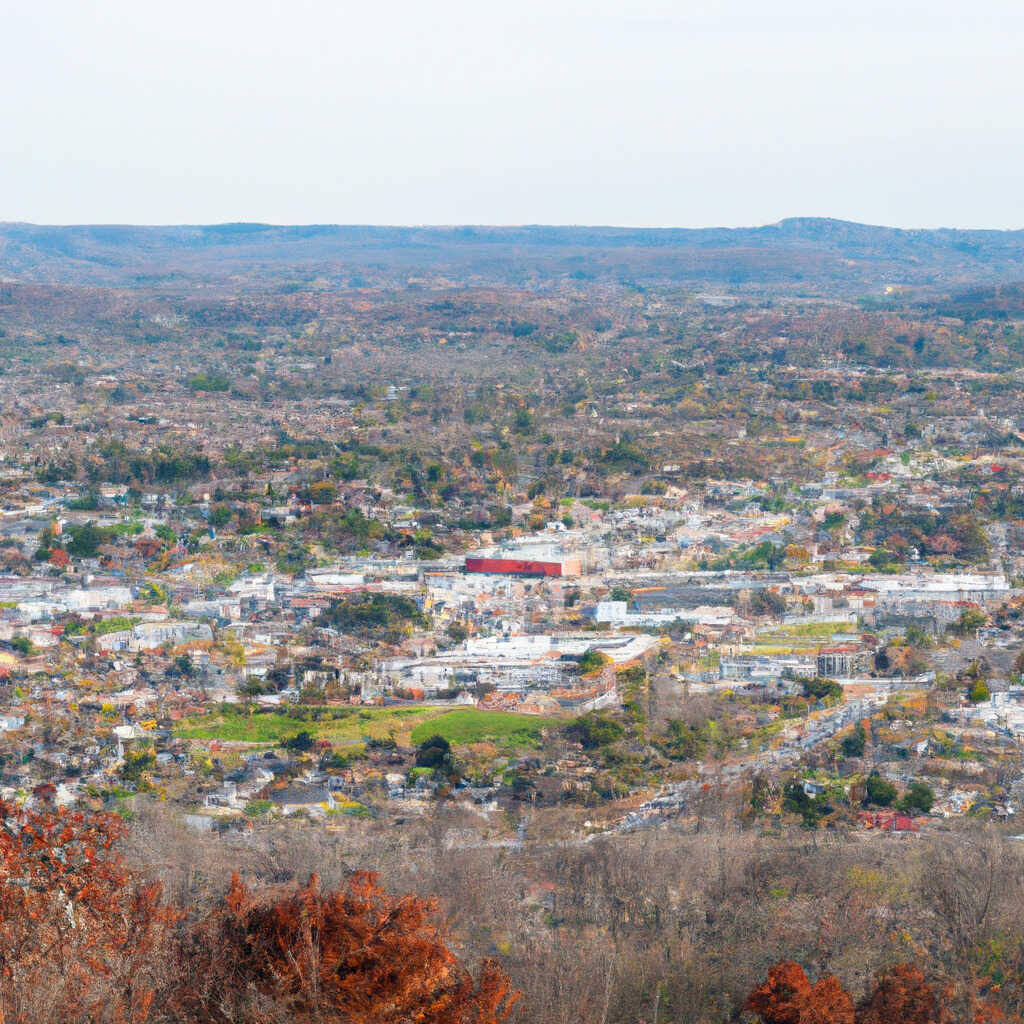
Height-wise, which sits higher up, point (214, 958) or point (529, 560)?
Answer: point (214, 958)

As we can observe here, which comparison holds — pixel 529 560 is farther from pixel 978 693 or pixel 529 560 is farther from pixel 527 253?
pixel 527 253

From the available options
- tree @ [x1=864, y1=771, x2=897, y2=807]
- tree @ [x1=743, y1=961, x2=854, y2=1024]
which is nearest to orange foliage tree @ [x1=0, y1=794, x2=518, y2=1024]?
tree @ [x1=743, y1=961, x2=854, y2=1024]

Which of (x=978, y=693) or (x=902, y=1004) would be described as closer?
(x=902, y=1004)

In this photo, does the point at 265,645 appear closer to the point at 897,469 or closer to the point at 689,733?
the point at 689,733

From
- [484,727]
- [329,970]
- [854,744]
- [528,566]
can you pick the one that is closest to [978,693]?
[854,744]

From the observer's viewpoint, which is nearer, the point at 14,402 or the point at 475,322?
the point at 14,402

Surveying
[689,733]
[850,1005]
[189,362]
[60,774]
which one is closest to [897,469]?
[689,733]
